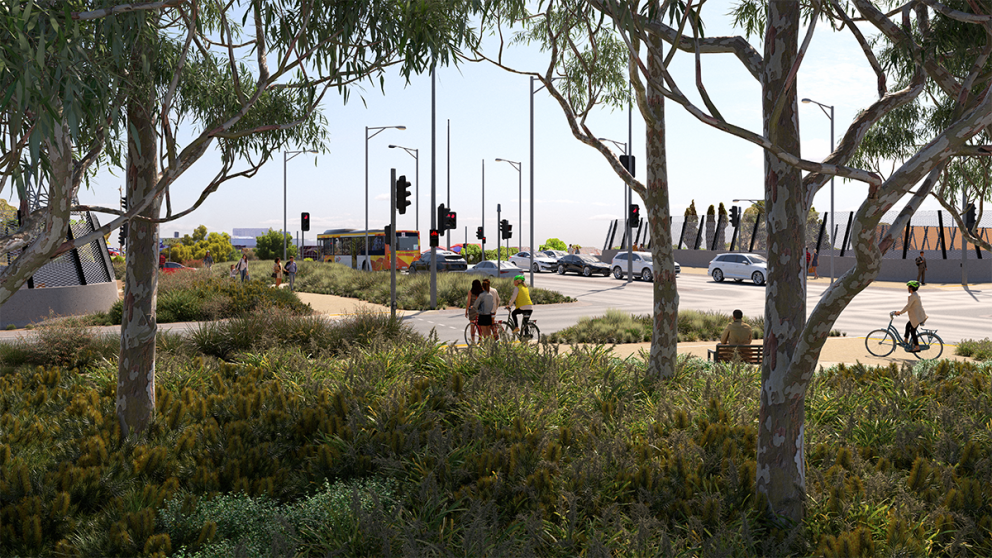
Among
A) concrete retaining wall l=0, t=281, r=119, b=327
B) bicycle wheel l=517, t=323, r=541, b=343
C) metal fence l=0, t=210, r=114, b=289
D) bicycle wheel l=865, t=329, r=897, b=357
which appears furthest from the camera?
metal fence l=0, t=210, r=114, b=289

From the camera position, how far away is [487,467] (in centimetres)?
525

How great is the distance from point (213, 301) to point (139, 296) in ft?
42.6

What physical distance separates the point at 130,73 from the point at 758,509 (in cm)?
679

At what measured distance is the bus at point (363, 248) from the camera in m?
42.2

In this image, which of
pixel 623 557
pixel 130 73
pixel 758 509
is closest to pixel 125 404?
pixel 130 73

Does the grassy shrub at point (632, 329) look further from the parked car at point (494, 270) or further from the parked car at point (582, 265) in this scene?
the parked car at point (582, 265)

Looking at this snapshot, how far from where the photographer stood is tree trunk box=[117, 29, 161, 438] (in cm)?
654

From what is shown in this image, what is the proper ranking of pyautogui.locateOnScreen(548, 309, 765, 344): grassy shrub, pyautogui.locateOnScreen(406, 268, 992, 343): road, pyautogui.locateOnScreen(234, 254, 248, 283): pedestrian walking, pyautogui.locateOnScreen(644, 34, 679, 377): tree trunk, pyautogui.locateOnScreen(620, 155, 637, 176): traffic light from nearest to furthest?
pyautogui.locateOnScreen(644, 34, 679, 377): tree trunk
pyautogui.locateOnScreen(548, 309, 765, 344): grassy shrub
pyautogui.locateOnScreen(406, 268, 992, 343): road
pyautogui.locateOnScreen(620, 155, 637, 176): traffic light
pyautogui.locateOnScreen(234, 254, 248, 283): pedestrian walking

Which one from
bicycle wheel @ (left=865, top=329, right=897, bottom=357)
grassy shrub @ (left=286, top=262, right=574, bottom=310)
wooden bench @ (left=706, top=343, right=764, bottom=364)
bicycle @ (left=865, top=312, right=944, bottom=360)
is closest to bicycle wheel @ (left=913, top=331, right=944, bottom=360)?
bicycle @ (left=865, top=312, right=944, bottom=360)

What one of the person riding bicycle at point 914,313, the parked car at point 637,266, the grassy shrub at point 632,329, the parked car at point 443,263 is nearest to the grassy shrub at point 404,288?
the grassy shrub at point 632,329

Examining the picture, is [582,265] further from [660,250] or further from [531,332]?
[660,250]

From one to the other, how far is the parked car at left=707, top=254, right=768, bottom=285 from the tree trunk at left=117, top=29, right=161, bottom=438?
33964 millimetres

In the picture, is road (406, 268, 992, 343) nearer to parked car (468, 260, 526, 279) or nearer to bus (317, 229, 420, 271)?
parked car (468, 260, 526, 279)

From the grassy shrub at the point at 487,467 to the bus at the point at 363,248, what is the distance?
33.9 meters
